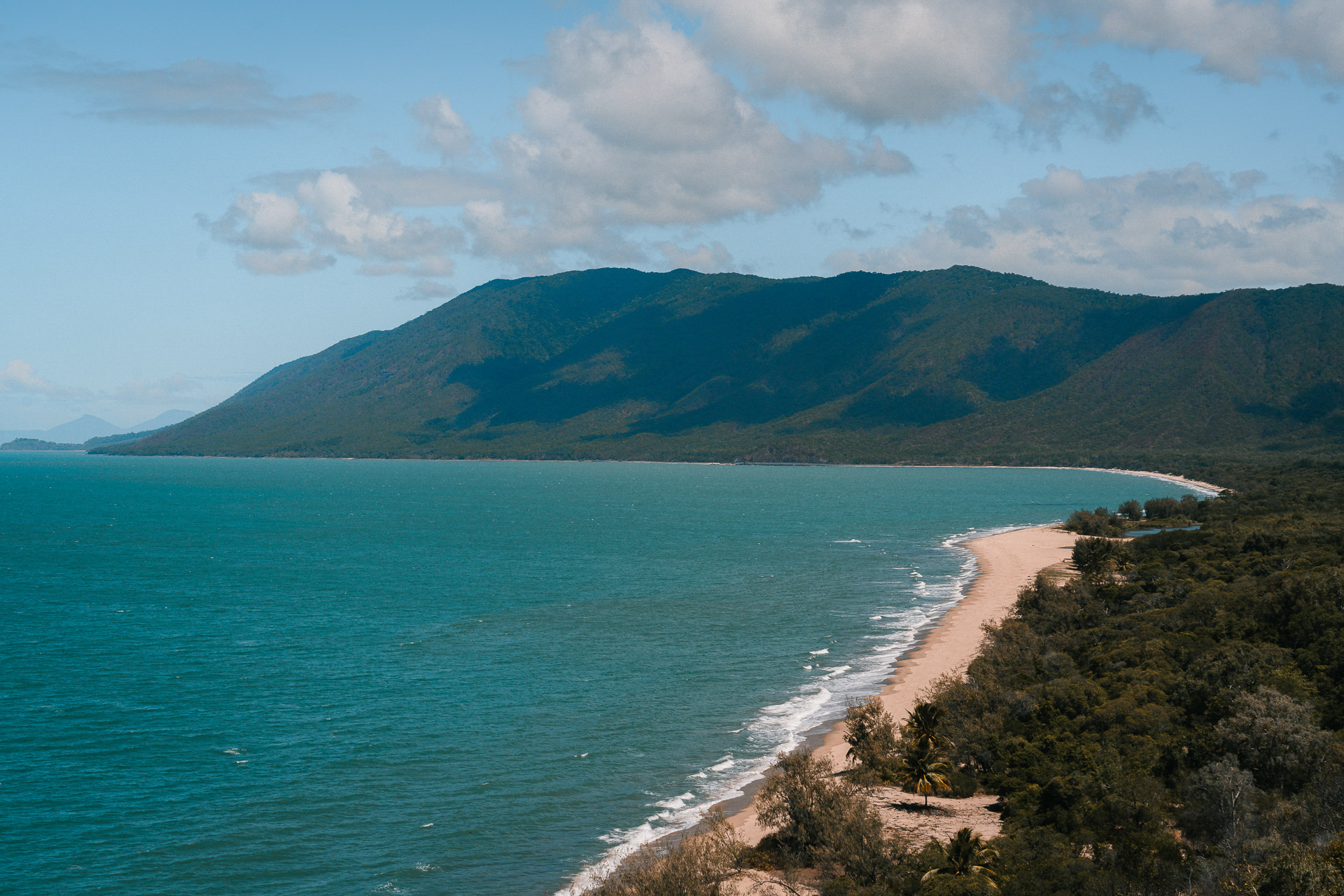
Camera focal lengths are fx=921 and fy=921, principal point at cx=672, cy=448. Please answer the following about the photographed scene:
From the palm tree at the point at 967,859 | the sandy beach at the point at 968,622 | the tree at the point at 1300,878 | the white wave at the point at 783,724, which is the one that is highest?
the tree at the point at 1300,878

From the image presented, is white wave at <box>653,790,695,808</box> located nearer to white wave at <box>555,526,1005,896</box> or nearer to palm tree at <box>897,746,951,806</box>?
white wave at <box>555,526,1005,896</box>

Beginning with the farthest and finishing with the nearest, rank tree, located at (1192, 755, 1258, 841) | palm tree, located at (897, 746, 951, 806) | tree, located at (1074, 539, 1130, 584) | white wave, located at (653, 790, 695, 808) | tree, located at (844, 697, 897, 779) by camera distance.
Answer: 1. tree, located at (1074, 539, 1130, 584)
2. tree, located at (844, 697, 897, 779)
3. white wave, located at (653, 790, 695, 808)
4. palm tree, located at (897, 746, 951, 806)
5. tree, located at (1192, 755, 1258, 841)

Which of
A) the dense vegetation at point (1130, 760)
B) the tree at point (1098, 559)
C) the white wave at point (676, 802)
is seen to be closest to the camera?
the dense vegetation at point (1130, 760)

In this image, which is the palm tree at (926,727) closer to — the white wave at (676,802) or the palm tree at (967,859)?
the white wave at (676,802)

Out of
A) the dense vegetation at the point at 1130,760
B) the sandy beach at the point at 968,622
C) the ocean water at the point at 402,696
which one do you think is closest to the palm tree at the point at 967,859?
the dense vegetation at the point at 1130,760

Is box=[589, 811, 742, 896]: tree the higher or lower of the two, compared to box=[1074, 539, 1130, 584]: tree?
lower

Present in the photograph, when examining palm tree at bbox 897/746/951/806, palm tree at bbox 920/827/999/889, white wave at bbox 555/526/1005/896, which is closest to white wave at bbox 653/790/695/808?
white wave at bbox 555/526/1005/896

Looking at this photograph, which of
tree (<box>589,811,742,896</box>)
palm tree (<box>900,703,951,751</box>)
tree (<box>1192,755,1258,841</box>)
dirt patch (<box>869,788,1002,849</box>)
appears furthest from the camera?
palm tree (<box>900,703,951,751</box>)

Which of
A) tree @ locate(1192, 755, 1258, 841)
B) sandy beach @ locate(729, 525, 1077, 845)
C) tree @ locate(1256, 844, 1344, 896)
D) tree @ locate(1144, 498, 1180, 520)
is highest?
tree @ locate(1144, 498, 1180, 520)

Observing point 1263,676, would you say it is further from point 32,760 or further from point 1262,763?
point 32,760
